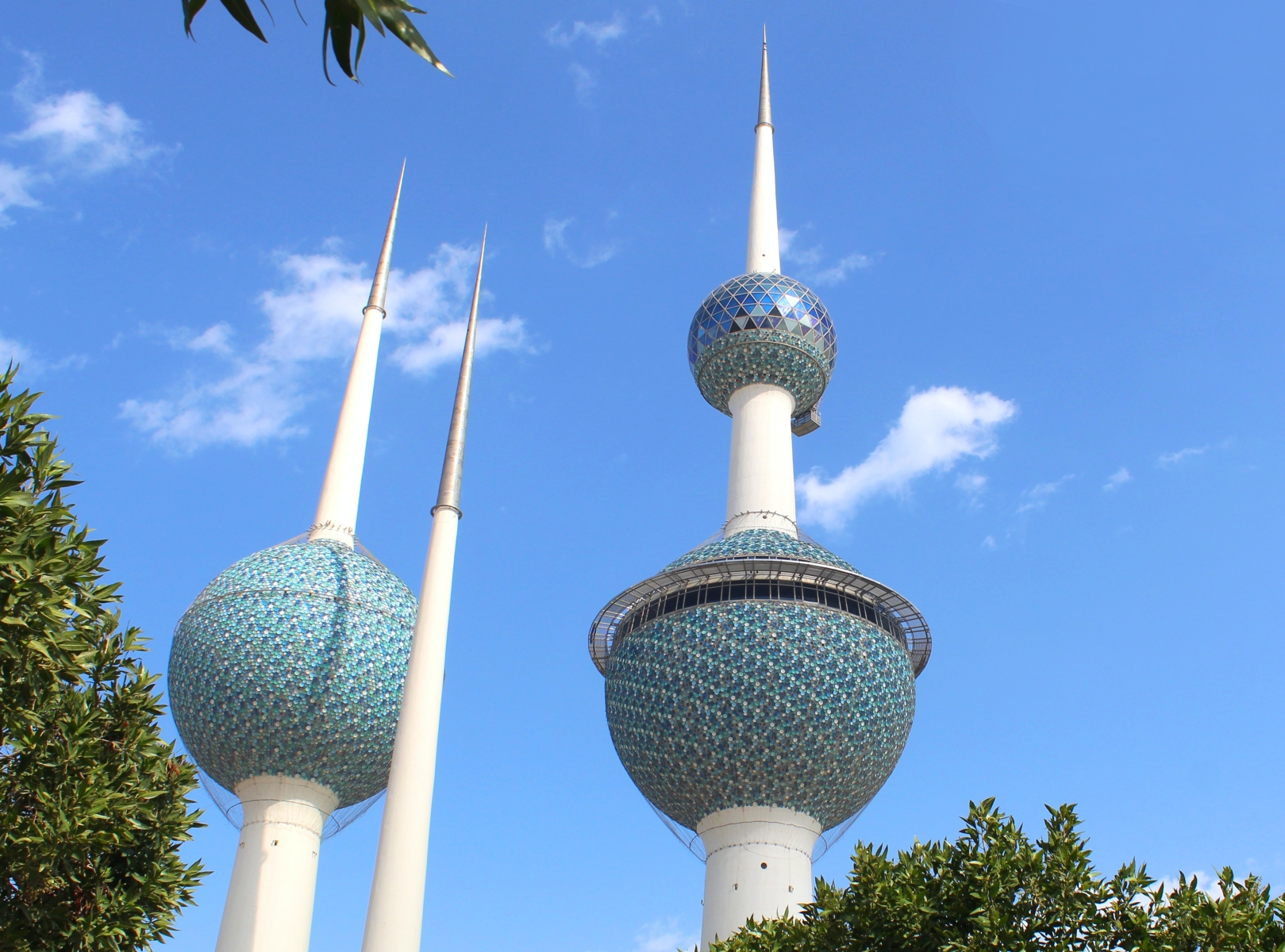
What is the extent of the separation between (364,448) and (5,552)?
46871mm

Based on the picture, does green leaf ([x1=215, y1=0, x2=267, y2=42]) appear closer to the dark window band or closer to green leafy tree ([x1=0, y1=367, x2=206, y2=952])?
green leafy tree ([x1=0, y1=367, x2=206, y2=952])

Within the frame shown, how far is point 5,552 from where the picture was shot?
14.9m

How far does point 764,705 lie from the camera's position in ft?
158

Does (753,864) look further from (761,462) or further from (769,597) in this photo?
(761,462)

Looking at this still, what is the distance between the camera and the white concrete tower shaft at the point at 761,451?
55.6 metres

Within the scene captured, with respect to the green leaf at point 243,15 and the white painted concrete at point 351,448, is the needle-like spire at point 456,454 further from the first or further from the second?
the green leaf at point 243,15

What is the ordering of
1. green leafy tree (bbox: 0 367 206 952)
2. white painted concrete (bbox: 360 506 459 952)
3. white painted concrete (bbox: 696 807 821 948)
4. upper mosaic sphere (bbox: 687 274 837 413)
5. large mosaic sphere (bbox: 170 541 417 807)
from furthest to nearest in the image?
upper mosaic sphere (bbox: 687 274 837 413) → large mosaic sphere (bbox: 170 541 417 807) → white painted concrete (bbox: 696 807 821 948) → white painted concrete (bbox: 360 506 459 952) → green leafy tree (bbox: 0 367 206 952)

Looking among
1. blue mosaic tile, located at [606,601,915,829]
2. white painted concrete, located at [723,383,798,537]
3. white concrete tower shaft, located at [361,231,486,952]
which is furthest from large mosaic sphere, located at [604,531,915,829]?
white concrete tower shaft, located at [361,231,486,952]

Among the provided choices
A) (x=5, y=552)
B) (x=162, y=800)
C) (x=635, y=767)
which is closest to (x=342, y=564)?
(x=635, y=767)

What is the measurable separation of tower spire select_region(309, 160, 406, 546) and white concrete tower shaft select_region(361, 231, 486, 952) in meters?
15.1

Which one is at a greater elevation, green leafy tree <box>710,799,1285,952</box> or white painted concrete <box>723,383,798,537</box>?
white painted concrete <box>723,383,798,537</box>

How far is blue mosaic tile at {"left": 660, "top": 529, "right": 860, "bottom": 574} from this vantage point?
50.8 meters

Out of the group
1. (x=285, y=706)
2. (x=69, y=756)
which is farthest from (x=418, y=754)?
(x=69, y=756)

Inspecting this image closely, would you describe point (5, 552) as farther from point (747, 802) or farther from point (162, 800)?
point (747, 802)
